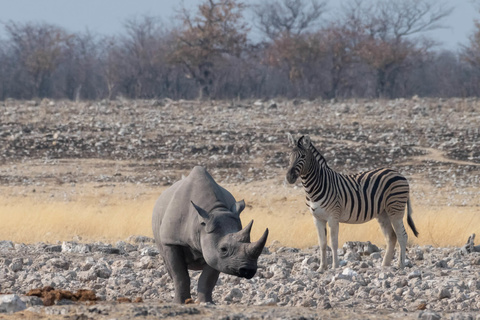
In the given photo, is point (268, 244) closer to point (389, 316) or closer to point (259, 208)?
point (259, 208)

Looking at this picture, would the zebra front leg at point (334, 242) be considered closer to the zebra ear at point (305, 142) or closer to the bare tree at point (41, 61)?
the zebra ear at point (305, 142)

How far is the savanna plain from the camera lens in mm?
12258

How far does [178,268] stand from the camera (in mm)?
7074

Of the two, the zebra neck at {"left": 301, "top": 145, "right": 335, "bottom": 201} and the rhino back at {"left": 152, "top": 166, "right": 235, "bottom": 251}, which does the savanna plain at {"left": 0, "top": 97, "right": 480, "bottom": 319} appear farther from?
the zebra neck at {"left": 301, "top": 145, "right": 335, "bottom": 201}

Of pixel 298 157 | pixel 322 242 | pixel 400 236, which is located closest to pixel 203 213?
pixel 298 157

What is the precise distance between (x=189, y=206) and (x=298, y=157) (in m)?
2.59

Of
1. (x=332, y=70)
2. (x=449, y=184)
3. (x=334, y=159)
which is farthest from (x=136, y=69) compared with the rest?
(x=449, y=184)

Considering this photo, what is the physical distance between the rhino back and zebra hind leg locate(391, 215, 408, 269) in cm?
295

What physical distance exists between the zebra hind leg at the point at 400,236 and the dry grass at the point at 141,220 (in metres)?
1.78

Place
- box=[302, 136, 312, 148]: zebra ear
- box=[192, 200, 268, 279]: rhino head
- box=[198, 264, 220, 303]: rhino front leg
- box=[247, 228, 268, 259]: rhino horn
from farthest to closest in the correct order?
box=[302, 136, 312, 148]: zebra ear, box=[198, 264, 220, 303]: rhino front leg, box=[192, 200, 268, 279]: rhino head, box=[247, 228, 268, 259]: rhino horn

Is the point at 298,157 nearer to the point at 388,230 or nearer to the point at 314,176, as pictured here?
the point at 314,176

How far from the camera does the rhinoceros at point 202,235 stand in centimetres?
→ 626

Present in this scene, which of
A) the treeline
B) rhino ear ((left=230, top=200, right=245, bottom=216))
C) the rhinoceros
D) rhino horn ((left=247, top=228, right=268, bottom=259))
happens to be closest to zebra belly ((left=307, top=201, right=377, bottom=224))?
the rhinoceros

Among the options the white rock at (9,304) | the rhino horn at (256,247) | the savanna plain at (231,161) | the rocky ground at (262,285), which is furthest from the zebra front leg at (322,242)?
the white rock at (9,304)
